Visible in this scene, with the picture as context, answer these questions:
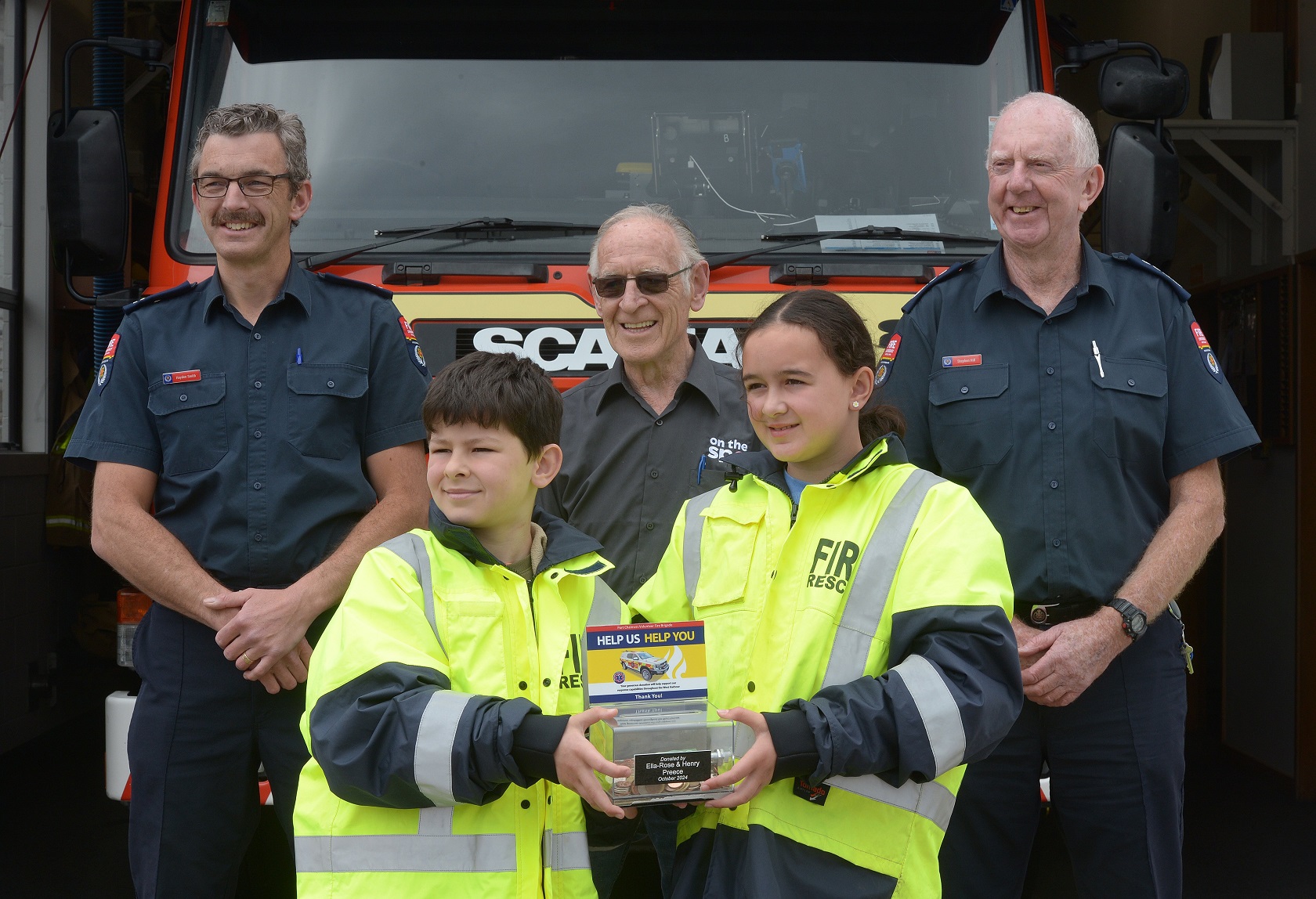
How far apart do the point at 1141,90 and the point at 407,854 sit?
276 cm

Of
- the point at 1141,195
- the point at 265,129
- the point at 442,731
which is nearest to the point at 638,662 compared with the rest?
the point at 442,731

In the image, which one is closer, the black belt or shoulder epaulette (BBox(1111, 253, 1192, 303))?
the black belt

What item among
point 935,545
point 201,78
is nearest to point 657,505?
point 935,545

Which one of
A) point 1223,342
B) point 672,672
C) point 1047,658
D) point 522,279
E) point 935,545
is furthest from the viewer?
point 1223,342

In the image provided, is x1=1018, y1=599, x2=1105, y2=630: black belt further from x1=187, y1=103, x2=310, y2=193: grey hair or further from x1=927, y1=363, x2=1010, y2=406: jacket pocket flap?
x1=187, y1=103, x2=310, y2=193: grey hair

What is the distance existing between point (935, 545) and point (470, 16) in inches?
92.6

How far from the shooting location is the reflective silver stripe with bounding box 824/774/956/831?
193 cm

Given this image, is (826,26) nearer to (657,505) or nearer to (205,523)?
(657,505)

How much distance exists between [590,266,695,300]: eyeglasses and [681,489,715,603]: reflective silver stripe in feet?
2.21

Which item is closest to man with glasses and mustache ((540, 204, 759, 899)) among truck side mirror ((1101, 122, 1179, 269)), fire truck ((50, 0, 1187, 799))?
fire truck ((50, 0, 1187, 799))

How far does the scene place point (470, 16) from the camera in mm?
3564

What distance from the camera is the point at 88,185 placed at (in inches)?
133

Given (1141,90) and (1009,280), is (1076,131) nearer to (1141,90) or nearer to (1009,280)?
(1009,280)

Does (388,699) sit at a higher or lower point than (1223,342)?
lower
